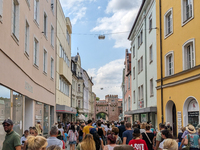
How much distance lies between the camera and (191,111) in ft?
48.0

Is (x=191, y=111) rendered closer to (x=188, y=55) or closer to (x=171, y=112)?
(x=188, y=55)

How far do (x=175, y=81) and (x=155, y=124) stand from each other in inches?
232

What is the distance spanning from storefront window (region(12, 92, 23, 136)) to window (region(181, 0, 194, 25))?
384 inches

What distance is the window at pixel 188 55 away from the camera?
576 inches

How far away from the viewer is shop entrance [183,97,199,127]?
45.9 feet

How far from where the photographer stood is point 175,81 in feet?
54.0

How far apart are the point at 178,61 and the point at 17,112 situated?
966cm

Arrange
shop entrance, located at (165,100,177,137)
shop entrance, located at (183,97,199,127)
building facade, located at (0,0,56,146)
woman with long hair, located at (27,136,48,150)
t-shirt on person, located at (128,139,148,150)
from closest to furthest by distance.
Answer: woman with long hair, located at (27,136,48,150) < t-shirt on person, located at (128,139,148,150) < building facade, located at (0,0,56,146) < shop entrance, located at (183,97,199,127) < shop entrance, located at (165,100,177,137)

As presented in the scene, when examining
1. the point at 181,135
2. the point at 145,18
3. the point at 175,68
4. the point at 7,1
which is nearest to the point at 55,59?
the point at 145,18

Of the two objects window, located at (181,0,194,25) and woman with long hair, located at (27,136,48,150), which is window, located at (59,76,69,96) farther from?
woman with long hair, located at (27,136,48,150)

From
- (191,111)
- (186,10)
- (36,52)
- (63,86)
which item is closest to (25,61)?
(36,52)

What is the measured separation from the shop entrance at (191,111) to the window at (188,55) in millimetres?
1871

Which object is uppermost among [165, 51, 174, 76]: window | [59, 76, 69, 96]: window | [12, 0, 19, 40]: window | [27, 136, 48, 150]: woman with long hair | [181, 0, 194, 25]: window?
[181, 0, 194, 25]: window

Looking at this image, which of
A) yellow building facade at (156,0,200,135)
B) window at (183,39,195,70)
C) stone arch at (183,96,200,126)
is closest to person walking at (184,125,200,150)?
yellow building facade at (156,0,200,135)
